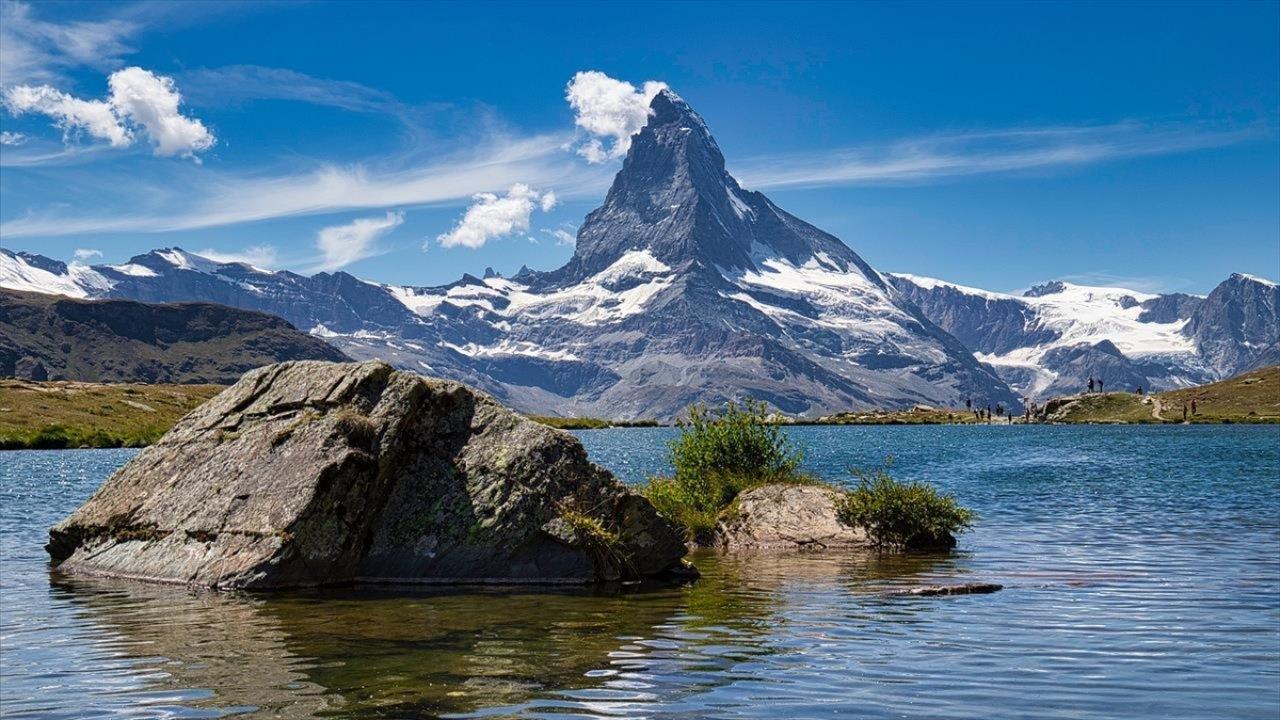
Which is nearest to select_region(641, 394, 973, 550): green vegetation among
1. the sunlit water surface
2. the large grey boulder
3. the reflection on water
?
the sunlit water surface

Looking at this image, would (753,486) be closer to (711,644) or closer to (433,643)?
(711,644)

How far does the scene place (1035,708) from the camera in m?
14.6

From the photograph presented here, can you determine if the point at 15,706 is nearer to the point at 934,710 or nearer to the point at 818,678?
the point at 818,678

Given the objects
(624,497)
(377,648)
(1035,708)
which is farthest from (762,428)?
(1035,708)

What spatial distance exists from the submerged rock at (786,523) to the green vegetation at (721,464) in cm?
92

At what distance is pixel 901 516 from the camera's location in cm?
3894

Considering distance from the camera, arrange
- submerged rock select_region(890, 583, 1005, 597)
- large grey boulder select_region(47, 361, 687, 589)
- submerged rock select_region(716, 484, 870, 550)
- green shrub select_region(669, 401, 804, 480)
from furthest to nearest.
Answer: green shrub select_region(669, 401, 804, 480)
submerged rock select_region(716, 484, 870, 550)
large grey boulder select_region(47, 361, 687, 589)
submerged rock select_region(890, 583, 1005, 597)

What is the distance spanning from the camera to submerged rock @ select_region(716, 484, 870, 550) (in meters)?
39.3

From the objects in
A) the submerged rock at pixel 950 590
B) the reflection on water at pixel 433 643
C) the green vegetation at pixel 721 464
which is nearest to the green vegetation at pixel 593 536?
the reflection on water at pixel 433 643

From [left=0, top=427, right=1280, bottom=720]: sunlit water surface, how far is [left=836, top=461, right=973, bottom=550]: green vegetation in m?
2.69

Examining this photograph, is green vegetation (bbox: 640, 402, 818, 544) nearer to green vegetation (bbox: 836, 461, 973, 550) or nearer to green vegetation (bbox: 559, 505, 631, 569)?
green vegetation (bbox: 836, 461, 973, 550)

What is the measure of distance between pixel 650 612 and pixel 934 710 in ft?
34.3

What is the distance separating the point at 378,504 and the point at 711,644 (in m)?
12.6

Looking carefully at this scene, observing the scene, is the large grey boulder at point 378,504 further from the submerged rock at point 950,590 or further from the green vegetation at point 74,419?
the green vegetation at point 74,419
